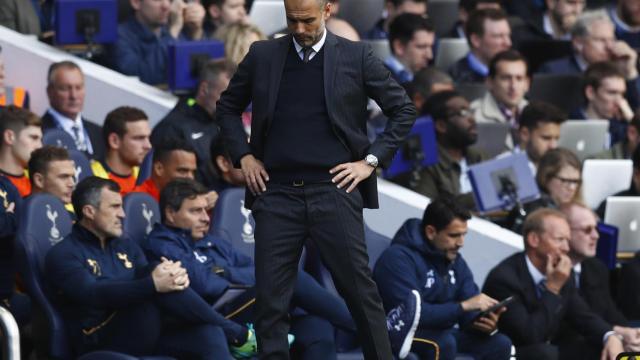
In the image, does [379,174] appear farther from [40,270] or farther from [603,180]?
[40,270]

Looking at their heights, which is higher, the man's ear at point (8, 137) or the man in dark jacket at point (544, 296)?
the man's ear at point (8, 137)

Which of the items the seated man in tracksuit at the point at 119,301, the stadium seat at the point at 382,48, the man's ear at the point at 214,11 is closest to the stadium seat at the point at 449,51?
the stadium seat at the point at 382,48

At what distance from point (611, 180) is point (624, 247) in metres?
0.85

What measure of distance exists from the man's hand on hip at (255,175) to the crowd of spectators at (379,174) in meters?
1.56

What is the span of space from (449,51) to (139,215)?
5071 millimetres

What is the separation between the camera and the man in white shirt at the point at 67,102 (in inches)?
417

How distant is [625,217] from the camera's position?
11.0m

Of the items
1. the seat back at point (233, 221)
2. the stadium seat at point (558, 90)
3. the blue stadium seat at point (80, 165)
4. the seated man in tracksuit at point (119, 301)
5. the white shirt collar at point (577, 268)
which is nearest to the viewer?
the seated man in tracksuit at point (119, 301)

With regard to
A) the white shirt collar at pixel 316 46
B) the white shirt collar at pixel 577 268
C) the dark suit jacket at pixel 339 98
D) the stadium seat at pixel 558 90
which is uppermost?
the white shirt collar at pixel 316 46

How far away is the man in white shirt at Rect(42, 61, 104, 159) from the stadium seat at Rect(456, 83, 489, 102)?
10.4 feet

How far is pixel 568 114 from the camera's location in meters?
13.3

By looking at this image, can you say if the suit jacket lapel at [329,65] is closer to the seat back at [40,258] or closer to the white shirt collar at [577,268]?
the seat back at [40,258]

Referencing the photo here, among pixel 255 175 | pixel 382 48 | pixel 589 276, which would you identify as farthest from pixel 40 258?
pixel 382 48

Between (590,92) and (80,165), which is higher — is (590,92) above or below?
below
